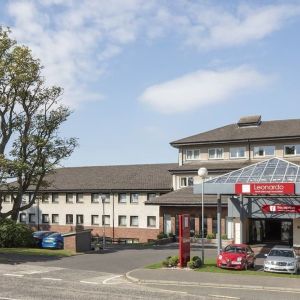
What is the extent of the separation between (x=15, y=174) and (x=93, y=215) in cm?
2284

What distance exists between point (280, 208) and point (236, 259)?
36.2 feet

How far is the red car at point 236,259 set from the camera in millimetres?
26578

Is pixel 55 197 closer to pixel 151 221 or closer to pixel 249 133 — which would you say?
pixel 151 221

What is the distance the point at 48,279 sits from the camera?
23.8m

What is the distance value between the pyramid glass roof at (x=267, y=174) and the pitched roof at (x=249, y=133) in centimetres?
1885

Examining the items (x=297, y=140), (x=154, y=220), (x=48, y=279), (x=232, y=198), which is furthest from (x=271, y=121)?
(x=48, y=279)

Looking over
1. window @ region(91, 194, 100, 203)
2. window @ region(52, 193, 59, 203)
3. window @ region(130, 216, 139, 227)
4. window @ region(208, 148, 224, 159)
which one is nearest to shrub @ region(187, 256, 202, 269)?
window @ region(208, 148, 224, 159)

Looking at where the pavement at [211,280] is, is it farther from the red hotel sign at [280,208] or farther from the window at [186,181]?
the window at [186,181]

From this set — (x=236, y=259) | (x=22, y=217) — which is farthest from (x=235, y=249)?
(x=22, y=217)

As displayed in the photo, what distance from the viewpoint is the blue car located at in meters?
38.1

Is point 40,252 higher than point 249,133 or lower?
lower

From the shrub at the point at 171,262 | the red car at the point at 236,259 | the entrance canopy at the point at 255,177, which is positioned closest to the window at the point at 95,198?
the entrance canopy at the point at 255,177

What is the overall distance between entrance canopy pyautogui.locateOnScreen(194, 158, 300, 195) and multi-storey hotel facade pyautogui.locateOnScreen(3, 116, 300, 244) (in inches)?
390

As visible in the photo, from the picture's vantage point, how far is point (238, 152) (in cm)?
5309
